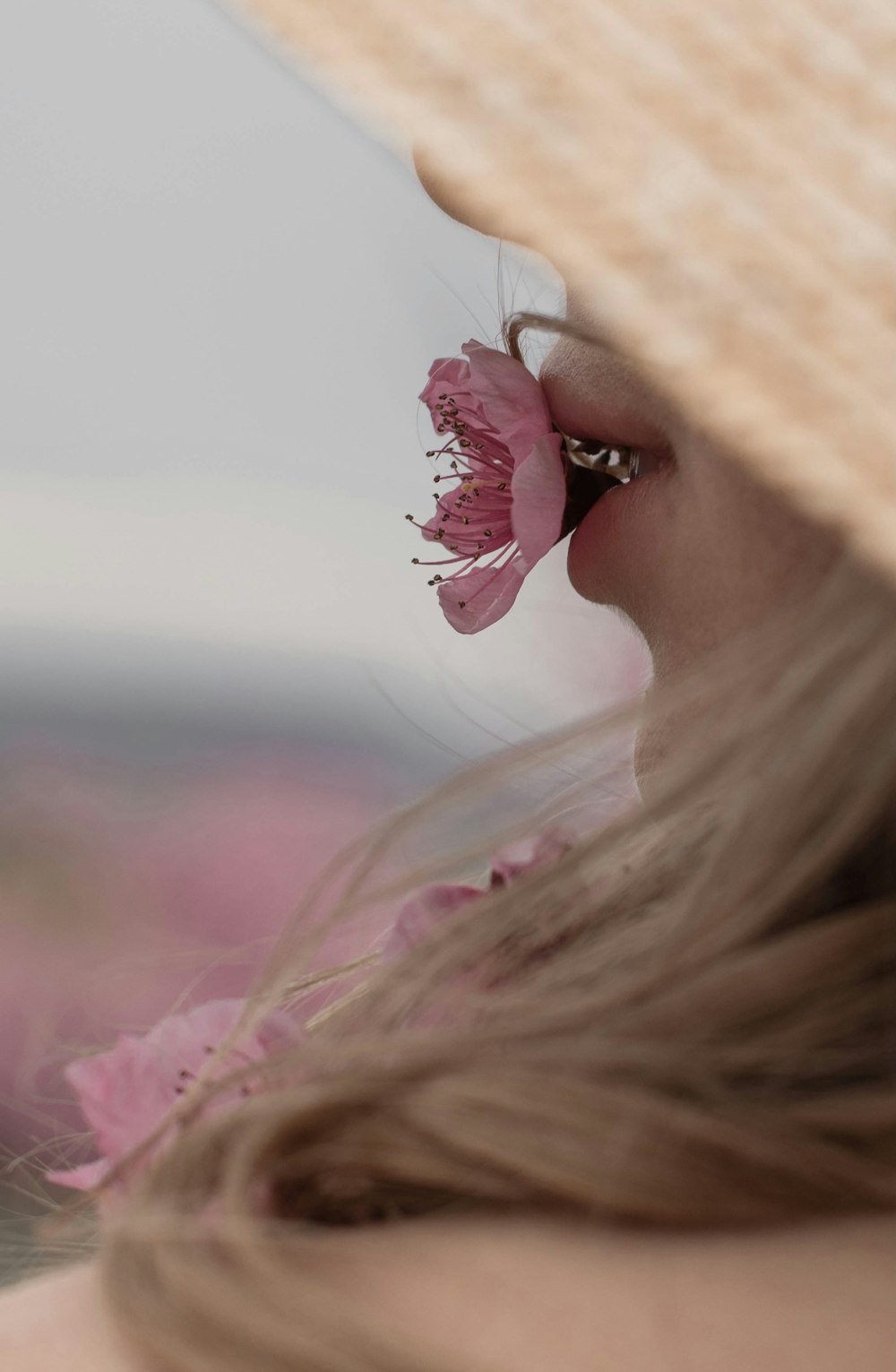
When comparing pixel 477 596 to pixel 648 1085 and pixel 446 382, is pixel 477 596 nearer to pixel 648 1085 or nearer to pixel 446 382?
pixel 446 382

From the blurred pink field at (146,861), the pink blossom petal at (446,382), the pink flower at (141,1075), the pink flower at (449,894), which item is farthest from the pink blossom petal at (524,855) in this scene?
the blurred pink field at (146,861)

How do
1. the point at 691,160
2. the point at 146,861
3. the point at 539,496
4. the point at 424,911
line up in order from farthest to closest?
1. the point at 146,861
2. the point at 539,496
3. the point at 424,911
4. the point at 691,160

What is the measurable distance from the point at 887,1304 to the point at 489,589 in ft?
1.39

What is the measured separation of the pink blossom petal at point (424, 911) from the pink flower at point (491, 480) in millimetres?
185

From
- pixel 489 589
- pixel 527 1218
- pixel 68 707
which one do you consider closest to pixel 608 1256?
pixel 527 1218

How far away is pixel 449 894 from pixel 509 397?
246 millimetres

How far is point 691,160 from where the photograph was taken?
290 mm

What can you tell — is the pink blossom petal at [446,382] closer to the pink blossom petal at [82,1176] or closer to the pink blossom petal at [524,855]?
the pink blossom petal at [524,855]

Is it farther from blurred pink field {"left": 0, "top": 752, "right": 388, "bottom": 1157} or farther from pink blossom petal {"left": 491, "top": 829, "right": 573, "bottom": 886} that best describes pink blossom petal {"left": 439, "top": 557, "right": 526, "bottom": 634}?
blurred pink field {"left": 0, "top": 752, "right": 388, "bottom": 1157}

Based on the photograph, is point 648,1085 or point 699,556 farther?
point 699,556

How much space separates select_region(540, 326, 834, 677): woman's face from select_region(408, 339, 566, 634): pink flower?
16 mm

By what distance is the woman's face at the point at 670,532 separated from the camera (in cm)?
48

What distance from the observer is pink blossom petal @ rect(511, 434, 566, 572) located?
1.99 ft

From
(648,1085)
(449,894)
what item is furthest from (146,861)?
(648,1085)
